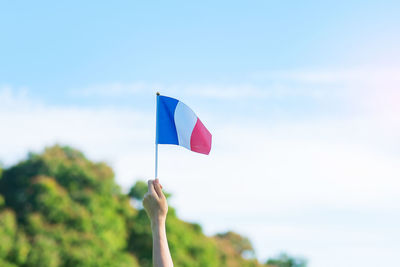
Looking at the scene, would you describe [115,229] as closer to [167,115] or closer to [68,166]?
[68,166]

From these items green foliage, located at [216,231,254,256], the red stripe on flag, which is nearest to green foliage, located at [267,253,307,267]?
green foliage, located at [216,231,254,256]

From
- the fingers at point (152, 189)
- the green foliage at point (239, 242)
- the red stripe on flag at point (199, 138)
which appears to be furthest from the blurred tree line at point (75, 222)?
the fingers at point (152, 189)

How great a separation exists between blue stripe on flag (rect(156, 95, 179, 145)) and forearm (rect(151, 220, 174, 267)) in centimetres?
173

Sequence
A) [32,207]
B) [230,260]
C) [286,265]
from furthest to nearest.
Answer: [286,265], [230,260], [32,207]

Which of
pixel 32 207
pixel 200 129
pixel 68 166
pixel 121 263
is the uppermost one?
pixel 68 166

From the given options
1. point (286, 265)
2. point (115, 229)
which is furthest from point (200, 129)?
point (286, 265)

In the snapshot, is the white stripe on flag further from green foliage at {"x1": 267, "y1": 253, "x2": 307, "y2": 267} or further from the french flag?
green foliage at {"x1": 267, "y1": 253, "x2": 307, "y2": 267}

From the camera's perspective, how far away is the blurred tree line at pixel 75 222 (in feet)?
75.7

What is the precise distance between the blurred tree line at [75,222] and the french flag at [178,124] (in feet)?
61.2

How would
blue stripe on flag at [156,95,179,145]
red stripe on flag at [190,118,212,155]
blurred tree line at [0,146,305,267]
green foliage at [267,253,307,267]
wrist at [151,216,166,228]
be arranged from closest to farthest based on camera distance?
wrist at [151,216,166,228] → blue stripe on flag at [156,95,179,145] → red stripe on flag at [190,118,212,155] → blurred tree line at [0,146,305,267] → green foliage at [267,253,307,267]

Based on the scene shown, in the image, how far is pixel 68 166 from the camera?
25.4 metres

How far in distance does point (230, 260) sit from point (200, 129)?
25399 mm

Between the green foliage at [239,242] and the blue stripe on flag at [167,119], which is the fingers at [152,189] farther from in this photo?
the green foliage at [239,242]

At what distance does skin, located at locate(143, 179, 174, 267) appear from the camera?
10.4 feet
